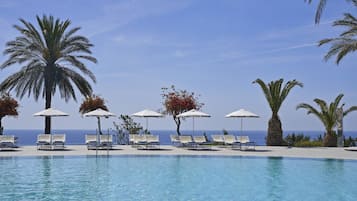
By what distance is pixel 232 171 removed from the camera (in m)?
16.6

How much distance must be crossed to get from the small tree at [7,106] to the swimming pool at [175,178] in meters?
8.87

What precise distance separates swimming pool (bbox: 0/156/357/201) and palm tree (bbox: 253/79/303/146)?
863 centimetres

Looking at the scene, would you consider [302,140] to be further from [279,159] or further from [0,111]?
[0,111]

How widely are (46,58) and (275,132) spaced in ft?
51.3

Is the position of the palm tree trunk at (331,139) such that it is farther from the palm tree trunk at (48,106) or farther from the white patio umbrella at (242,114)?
the palm tree trunk at (48,106)

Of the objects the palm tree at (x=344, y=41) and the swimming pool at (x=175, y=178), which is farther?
the palm tree at (x=344, y=41)

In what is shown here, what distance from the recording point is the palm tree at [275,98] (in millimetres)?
28781

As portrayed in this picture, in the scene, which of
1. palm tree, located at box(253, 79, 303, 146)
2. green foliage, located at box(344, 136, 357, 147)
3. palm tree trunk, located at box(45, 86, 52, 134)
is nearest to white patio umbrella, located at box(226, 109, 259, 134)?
palm tree, located at box(253, 79, 303, 146)

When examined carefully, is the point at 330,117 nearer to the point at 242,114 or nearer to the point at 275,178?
the point at 242,114

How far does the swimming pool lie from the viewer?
38.3ft

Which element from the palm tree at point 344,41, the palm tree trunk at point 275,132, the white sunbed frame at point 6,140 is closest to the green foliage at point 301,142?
the palm tree trunk at point 275,132

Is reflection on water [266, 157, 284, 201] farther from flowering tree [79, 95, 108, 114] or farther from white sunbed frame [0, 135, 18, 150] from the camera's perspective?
flowering tree [79, 95, 108, 114]

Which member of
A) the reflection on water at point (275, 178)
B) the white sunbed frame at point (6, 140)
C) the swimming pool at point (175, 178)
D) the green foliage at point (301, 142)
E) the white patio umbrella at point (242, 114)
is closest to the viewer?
the swimming pool at point (175, 178)

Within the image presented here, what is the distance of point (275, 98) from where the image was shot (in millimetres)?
28844
